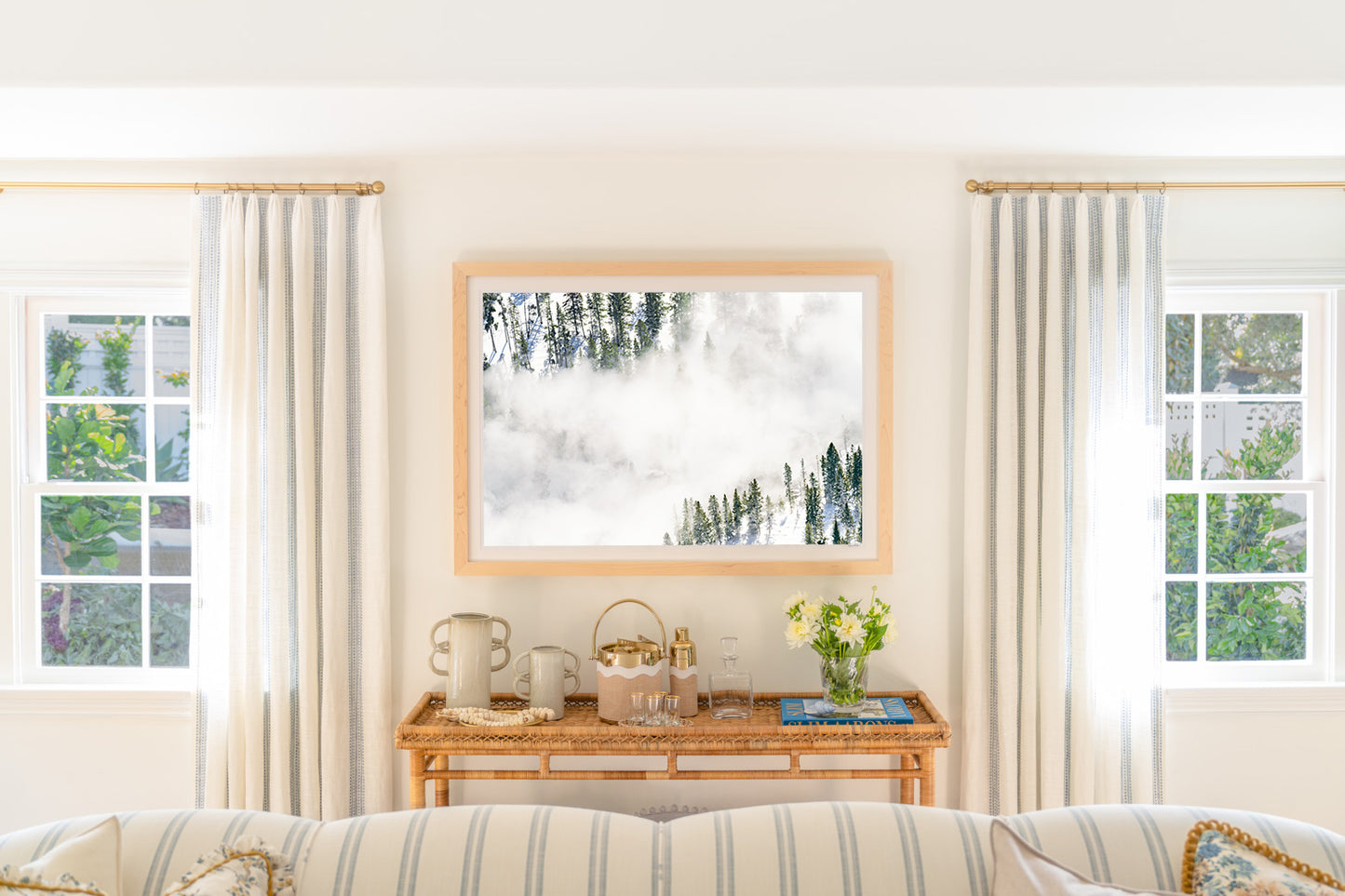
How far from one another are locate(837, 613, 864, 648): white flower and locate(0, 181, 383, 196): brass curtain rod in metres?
1.89

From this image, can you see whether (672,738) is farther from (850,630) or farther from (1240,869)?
(1240,869)

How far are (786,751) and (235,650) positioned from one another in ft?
5.47

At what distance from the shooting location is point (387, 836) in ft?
4.61

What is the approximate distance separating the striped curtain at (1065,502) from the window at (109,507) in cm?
257

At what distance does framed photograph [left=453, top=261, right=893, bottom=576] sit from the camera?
2.58 metres

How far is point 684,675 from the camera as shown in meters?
2.39

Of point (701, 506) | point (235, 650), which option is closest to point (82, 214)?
point (235, 650)

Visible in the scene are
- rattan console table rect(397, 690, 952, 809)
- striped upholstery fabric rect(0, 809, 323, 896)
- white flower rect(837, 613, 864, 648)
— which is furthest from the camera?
white flower rect(837, 613, 864, 648)

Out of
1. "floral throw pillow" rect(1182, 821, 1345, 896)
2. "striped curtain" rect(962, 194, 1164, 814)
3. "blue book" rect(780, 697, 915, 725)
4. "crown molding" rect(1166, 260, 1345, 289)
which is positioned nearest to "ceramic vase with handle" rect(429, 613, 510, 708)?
"blue book" rect(780, 697, 915, 725)

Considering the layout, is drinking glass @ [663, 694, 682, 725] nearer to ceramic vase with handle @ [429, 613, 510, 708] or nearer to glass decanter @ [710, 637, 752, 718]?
glass decanter @ [710, 637, 752, 718]

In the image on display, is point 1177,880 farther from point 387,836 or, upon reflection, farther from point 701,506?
point 701,506

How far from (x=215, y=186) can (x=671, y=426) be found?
5.17 feet

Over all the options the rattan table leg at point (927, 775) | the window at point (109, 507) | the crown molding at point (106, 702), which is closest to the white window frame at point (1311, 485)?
the rattan table leg at point (927, 775)

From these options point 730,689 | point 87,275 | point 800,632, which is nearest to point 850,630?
point 800,632
